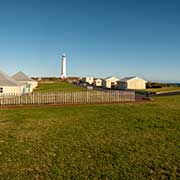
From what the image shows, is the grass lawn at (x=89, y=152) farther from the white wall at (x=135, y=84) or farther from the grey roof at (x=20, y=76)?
the white wall at (x=135, y=84)

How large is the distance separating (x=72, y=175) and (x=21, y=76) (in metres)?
42.8

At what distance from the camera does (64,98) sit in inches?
922

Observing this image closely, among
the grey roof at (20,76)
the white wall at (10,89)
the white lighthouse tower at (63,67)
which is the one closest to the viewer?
the white wall at (10,89)

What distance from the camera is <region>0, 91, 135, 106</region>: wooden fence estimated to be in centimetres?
2140

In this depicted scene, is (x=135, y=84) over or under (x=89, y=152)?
over

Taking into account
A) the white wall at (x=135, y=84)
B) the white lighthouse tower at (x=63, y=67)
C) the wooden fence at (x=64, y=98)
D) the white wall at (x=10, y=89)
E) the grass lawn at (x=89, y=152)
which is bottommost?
the grass lawn at (x=89, y=152)

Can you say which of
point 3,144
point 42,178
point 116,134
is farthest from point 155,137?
point 3,144

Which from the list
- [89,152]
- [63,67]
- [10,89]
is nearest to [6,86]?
[10,89]

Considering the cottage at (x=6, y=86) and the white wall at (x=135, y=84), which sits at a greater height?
the white wall at (x=135, y=84)

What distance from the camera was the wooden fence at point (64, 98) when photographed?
21403 millimetres

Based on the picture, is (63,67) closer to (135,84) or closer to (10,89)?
(135,84)

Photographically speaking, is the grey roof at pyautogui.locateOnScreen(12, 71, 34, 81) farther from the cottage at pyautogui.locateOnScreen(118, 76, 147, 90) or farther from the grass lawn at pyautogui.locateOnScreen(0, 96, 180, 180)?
the grass lawn at pyautogui.locateOnScreen(0, 96, 180, 180)

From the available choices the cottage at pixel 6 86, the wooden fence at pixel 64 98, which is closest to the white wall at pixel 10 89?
the cottage at pixel 6 86

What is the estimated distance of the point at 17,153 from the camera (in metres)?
7.04
